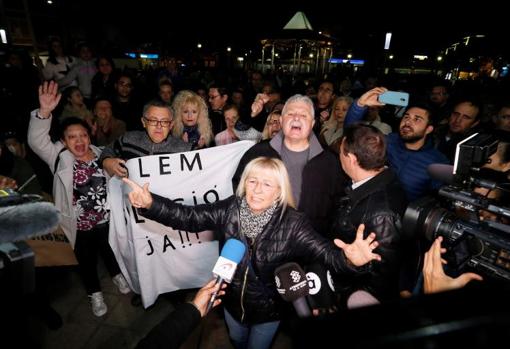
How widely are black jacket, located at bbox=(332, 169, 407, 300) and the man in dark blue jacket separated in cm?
104

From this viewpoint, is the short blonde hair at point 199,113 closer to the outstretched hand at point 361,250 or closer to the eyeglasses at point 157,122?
the eyeglasses at point 157,122

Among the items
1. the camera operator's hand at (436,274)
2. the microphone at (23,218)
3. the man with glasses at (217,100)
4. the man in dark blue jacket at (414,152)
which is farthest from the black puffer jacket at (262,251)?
the man with glasses at (217,100)

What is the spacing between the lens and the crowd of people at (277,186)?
6.41 feet

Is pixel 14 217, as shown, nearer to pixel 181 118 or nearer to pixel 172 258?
pixel 172 258

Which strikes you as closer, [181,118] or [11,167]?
[11,167]

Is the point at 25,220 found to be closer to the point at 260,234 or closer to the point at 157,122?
the point at 260,234

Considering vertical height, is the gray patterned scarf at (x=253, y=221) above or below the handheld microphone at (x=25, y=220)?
below

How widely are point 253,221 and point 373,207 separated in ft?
2.65

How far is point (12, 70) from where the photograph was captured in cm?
596

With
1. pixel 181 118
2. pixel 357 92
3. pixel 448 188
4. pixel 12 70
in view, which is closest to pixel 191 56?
pixel 357 92

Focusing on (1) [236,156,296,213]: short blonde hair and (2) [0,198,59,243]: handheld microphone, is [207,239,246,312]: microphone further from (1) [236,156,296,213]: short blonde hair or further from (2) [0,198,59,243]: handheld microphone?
(2) [0,198,59,243]: handheld microphone

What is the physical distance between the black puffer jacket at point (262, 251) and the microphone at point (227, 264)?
370 millimetres

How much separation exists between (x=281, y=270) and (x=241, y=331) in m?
0.92

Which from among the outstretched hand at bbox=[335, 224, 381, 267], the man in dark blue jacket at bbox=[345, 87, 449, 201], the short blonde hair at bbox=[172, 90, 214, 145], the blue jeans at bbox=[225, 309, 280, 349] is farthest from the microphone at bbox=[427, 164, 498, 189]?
the short blonde hair at bbox=[172, 90, 214, 145]
